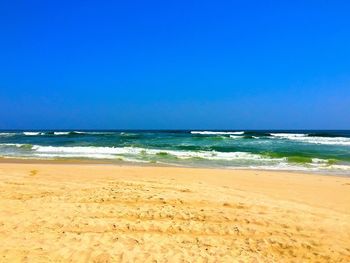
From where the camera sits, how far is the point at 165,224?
6.24 metres

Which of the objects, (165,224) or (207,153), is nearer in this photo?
(165,224)

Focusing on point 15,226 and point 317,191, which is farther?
point 317,191

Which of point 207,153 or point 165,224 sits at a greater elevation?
point 207,153

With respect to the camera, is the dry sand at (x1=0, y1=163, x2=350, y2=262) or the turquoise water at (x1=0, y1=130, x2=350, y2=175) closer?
the dry sand at (x1=0, y1=163, x2=350, y2=262)

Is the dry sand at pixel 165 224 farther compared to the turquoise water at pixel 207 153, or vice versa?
the turquoise water at pixel 207 153

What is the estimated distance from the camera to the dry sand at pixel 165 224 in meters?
5.16

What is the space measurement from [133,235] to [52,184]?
4.44 meters

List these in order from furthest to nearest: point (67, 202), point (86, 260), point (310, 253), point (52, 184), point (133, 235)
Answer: point (52, 184) → point (67, 202) → point (133, 235) → point (310, 253) → point (86, 260)

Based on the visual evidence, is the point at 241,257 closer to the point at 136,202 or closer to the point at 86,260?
the point at 86,260

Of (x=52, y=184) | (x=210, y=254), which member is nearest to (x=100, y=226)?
(x=210, y=254)

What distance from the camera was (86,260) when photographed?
16.0 ft

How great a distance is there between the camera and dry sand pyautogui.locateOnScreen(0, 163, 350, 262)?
203 inches

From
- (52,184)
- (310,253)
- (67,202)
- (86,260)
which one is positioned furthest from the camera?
(52,184)

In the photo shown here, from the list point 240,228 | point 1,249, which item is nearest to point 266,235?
point 240,228
